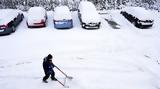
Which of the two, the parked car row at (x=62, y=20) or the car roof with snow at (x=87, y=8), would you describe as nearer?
the parked car row at (x=62, y=20)

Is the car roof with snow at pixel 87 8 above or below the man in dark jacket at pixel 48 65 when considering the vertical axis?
above

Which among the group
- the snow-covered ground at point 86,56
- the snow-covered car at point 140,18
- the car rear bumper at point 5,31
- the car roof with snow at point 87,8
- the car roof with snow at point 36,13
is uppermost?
the car roof with snow at point 87,8

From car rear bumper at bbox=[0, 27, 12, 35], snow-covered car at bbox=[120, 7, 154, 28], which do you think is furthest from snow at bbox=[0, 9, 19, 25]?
snow-covered car at bbox=[120, 7, 154, 28]

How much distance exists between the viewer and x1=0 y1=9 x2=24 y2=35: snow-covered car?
1972 centimetres

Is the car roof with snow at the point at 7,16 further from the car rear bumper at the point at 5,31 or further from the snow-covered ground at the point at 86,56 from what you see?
the snow-covered ground at the point at 86,56

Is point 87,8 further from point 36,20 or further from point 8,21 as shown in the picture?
point 8,21

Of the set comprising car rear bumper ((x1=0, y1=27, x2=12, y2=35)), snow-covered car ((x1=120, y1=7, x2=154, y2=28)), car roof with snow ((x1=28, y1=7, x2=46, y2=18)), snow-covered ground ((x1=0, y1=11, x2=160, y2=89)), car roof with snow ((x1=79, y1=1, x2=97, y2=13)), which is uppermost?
car roof with snow ((x1=79, y1=1, x2=97, y2=13))

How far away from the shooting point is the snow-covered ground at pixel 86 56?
12.6 metres

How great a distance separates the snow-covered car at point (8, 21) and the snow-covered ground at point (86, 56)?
500 millimetres

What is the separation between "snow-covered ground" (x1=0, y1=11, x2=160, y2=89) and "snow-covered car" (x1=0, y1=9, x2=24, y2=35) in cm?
50

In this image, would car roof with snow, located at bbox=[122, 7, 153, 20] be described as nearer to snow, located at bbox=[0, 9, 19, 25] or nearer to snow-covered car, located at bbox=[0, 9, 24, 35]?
snow-covered car, located at bbox=[0, 9, 24, 35]

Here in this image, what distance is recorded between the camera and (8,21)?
20188mm

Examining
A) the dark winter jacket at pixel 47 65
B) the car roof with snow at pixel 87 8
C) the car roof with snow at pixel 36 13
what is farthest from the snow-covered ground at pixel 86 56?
the car roof with snow at pixel 87 8

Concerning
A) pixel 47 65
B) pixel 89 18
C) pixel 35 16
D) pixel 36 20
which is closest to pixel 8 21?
pixel 36 20
